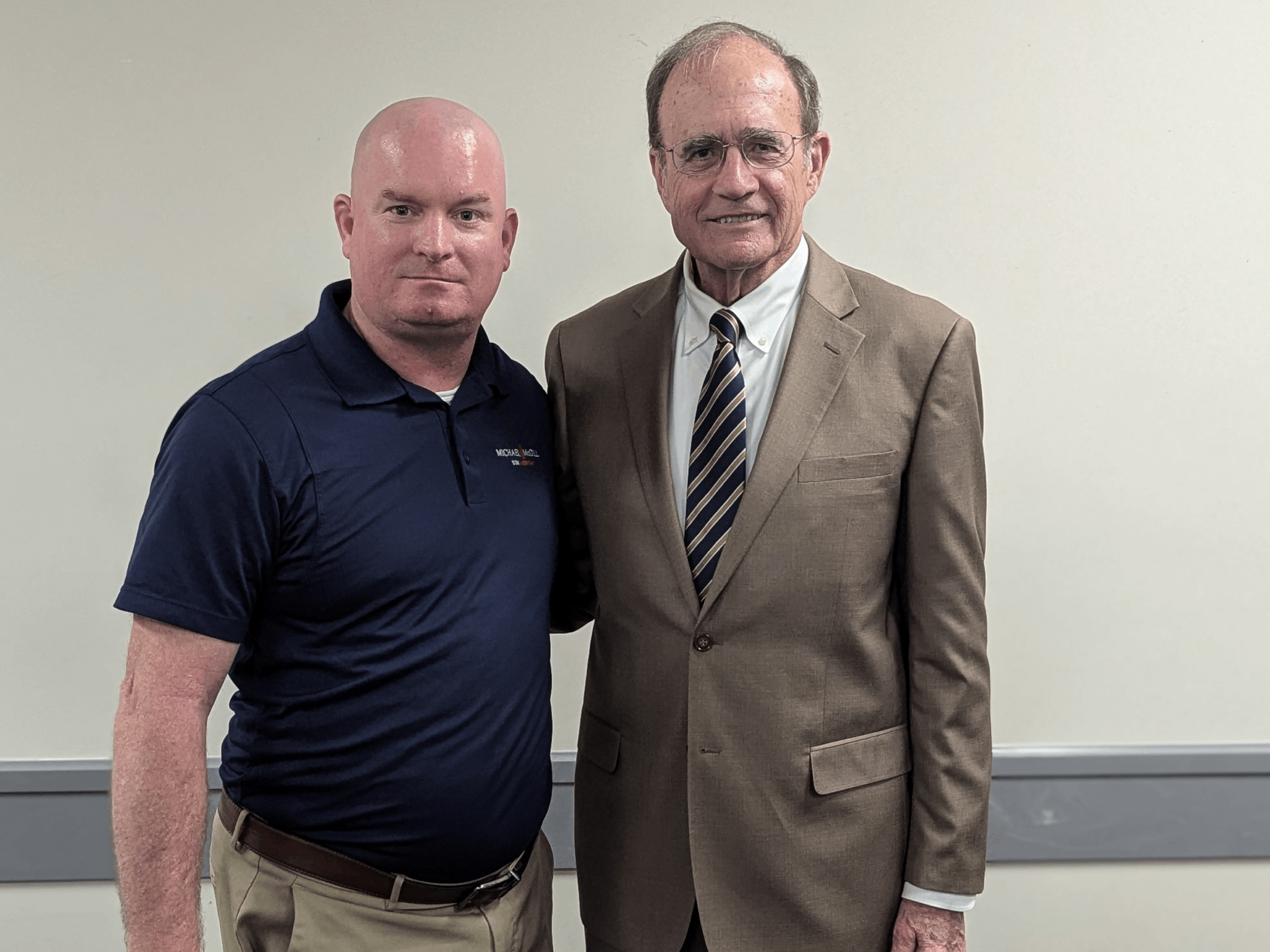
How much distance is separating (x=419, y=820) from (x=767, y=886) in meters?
0.47

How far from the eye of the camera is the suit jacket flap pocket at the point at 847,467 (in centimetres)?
139

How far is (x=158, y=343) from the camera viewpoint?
82.5 inches

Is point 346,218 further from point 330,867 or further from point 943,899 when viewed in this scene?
point 943,899

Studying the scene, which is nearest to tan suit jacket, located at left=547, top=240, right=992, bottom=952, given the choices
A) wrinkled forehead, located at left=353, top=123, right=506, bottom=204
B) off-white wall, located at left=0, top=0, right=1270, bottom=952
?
wrinkled forehead, located at left=353, top=123, right=506, bottom=204

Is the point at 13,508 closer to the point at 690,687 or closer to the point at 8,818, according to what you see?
the point at 8,818

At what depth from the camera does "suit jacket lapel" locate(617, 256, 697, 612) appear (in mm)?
1411

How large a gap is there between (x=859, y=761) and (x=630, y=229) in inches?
45.6

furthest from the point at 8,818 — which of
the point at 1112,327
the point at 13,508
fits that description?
the point at 1112,327

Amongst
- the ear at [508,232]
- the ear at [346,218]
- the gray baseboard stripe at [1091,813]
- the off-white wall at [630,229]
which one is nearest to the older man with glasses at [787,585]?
the ear at [508,232]

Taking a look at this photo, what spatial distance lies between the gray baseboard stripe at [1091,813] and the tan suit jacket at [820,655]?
80cm

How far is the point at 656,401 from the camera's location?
148 centimetres

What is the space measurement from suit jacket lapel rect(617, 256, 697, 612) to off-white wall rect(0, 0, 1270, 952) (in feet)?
1.93

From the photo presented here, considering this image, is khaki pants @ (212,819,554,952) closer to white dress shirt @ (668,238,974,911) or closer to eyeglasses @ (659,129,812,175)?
white dress shirt @ (668,238,974,911)

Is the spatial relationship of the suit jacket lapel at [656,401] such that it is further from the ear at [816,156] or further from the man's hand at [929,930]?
the man's hand at [929,930]
